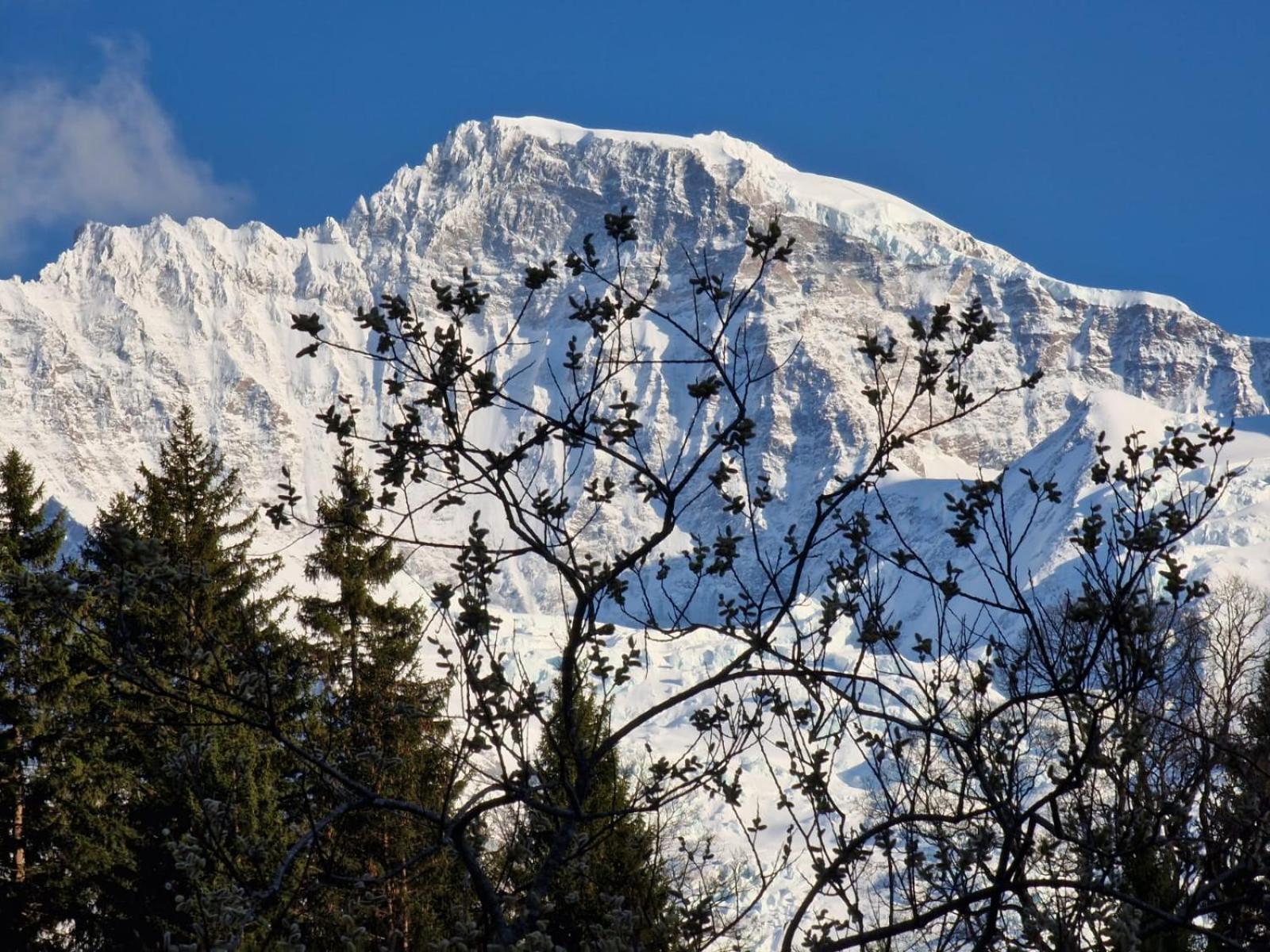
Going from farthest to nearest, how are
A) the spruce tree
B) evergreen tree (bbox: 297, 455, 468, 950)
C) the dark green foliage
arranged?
the spruce tree
evergreen tree (bbox: 297, 455, 468, 950)
the dark green foliage

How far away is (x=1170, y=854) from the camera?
6629mm

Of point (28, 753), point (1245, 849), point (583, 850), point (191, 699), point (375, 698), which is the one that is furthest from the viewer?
point (375, 698)

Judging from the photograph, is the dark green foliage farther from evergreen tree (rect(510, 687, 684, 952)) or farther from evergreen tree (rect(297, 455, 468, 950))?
evergreen tree (rect(297, 455, 468, 950))

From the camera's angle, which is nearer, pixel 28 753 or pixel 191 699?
pixel 191 699

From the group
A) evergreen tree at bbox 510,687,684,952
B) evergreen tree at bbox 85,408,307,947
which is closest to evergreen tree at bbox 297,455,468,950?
evergreen tree at bbox 85,408,307,947

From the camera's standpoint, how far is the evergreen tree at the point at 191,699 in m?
3.65

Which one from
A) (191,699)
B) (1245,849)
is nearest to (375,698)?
(191,699)

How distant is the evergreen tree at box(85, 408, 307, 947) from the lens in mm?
3652

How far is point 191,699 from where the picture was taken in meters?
4.53

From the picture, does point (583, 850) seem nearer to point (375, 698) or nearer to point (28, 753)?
point (375, 698)

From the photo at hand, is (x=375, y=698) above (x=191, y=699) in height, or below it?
above

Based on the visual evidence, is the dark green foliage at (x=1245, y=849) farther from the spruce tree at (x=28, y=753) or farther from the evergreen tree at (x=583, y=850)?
the spruce tree at (x=28, y=753)

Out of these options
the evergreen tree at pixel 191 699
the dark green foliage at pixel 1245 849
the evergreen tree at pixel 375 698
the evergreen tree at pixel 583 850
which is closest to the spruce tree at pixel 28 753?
the evergreen tree at pixel 191 699

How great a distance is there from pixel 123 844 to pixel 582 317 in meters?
11.6
